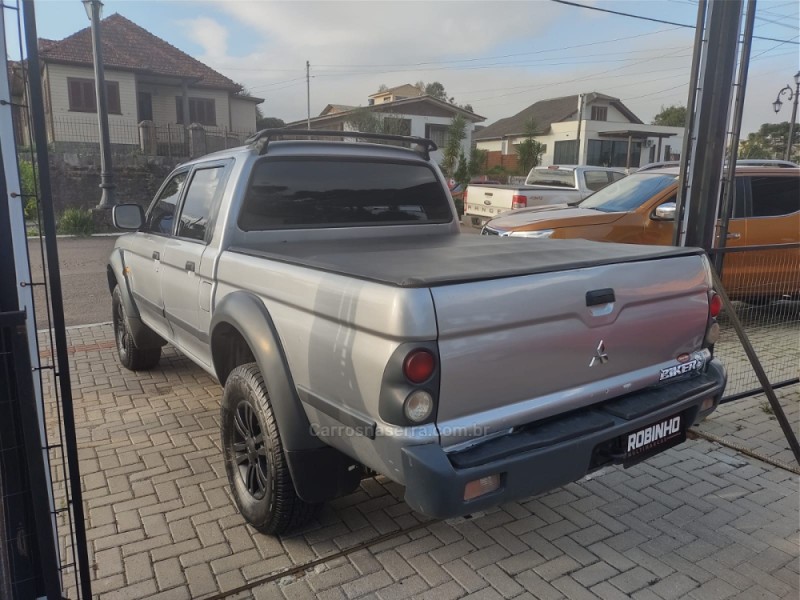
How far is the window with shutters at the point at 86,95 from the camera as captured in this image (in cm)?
2770

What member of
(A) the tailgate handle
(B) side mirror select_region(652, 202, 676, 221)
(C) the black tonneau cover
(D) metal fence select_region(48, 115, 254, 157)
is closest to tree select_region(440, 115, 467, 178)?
(D) metal fence select_region(48, 115, 254, 157)

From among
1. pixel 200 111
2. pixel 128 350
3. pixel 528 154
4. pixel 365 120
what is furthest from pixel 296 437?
pixel 528 154

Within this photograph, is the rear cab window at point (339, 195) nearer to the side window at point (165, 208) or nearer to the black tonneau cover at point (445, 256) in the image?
the black tonneau cover at point (445, 256)

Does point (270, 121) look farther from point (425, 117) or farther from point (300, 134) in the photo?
point (300, 134)

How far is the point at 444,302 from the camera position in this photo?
221cm

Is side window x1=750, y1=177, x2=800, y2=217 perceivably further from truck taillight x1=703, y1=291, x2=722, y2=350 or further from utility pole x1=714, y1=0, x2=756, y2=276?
truck taillight x1=703, y1=291, x2=722, y2=350

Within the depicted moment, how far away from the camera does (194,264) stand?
3.84m

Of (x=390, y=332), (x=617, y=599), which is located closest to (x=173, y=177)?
(x=390, y=332)

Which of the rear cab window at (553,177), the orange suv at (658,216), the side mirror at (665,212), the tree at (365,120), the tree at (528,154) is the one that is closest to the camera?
the side mirror at (665,212)

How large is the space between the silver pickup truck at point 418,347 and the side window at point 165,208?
2.39 ft

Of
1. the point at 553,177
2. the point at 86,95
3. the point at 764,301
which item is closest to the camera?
the point at 764,301

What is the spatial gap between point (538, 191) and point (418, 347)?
11.9 metres

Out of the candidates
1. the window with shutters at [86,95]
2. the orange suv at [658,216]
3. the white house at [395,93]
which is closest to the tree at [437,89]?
the white house at [395,93]

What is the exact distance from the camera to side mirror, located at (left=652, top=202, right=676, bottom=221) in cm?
725
